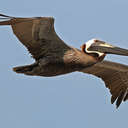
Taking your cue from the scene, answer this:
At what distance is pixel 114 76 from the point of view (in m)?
13.4

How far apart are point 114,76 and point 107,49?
2.40 metres

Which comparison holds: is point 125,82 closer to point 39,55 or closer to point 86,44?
point 86,44

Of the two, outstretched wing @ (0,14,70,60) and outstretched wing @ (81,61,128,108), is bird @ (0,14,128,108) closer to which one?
outstretched wing @ (0,14,70,60)

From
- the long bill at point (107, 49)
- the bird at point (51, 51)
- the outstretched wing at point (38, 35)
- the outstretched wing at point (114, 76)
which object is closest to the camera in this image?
the outstretched wing at point (38, 35)

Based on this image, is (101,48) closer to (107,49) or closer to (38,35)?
(107,49)

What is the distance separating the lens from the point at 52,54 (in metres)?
11.1

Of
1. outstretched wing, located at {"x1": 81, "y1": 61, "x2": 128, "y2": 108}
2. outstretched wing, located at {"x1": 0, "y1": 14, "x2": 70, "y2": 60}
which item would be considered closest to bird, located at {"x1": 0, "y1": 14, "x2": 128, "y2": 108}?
outstretched wing, located at {"x1": 0, "y1": 14, "x2": 70, "y2": 60}

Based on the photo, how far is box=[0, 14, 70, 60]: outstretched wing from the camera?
408 inches

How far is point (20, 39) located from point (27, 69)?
68 centimetres

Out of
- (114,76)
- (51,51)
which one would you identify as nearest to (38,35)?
(51,51)

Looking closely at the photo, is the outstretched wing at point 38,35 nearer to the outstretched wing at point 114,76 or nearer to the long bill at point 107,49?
the long bill at point 107,49

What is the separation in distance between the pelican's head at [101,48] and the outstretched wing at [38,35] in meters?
0.54

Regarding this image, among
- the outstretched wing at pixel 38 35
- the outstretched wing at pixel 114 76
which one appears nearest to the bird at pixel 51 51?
the outstretched wing at pixel 38 35

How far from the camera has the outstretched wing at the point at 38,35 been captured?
34.0 feet
